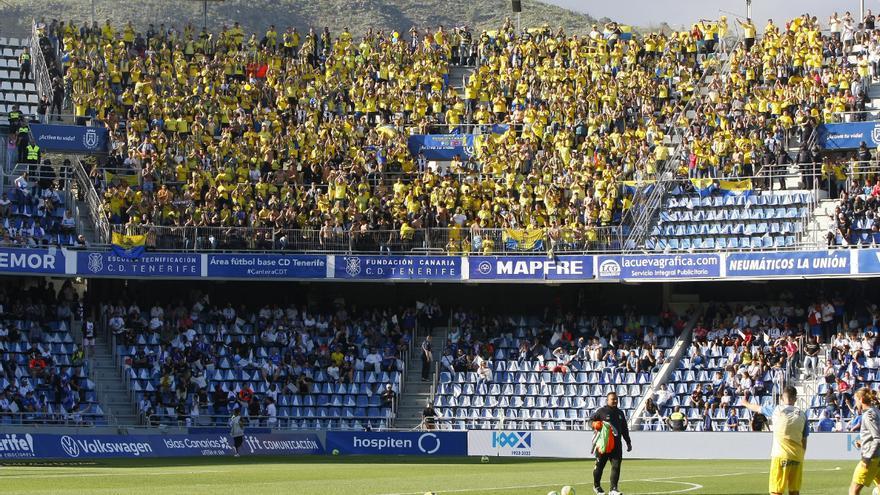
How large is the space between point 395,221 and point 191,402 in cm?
969

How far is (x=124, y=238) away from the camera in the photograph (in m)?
48.1

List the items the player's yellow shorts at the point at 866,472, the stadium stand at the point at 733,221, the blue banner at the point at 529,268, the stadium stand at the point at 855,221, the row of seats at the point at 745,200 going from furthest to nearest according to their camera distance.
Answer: the blue banner at the point at 529,268, the row of seats at the point at 745,200, the stadium stand at the point at 733,221, the stadium stand at the point at 855,221, the player's yellow shorts at the point at 866,472

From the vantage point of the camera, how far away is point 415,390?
163 feet

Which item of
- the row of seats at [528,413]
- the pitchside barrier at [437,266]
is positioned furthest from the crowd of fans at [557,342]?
the pitchside barrier at [437,266]

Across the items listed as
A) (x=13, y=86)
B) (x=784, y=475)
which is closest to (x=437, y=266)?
(x=13, y=86)

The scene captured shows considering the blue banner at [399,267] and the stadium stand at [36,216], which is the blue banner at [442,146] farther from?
the stadium stand at [36,216]

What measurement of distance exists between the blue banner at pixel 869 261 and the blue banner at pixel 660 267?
4.62 meters

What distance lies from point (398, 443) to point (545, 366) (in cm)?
776

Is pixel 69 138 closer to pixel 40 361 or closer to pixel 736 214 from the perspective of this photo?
pixel 40 361

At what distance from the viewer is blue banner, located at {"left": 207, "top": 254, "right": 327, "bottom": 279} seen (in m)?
48.9

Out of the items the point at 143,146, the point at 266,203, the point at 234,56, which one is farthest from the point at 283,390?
the point at 234,56

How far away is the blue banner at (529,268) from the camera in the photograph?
4859 centimetres

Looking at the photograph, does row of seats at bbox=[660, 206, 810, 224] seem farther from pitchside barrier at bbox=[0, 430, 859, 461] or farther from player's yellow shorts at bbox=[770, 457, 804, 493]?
player's yellow shorts at bbox=[770, 457, 804, 493]

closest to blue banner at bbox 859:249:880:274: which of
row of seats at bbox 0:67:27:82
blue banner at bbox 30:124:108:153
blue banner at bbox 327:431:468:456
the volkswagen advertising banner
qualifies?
the volkswagen advertising banner
